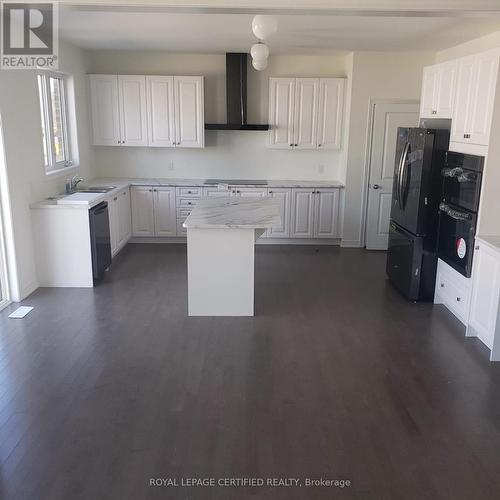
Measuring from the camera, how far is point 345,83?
6.56 meters

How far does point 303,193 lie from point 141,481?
4938 millimetres

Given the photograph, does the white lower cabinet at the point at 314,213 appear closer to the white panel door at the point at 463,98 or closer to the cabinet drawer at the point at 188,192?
the cabinet drawer at the point at 188,192

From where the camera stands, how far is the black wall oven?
3.93 meters

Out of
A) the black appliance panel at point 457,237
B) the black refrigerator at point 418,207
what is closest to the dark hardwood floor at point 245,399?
the black refrigerator at point 418,207

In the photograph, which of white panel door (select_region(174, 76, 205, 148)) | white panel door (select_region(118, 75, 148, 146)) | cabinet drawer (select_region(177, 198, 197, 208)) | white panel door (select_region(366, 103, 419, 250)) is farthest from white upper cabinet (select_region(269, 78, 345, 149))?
white panel door (select_region(118, 75, 148, 146))

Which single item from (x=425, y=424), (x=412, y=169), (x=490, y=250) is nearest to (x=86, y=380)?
(x=425, y=424)

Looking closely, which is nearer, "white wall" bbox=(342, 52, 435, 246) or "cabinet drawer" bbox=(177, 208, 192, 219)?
"white wall" bbox=(342, 52, 435, 246)

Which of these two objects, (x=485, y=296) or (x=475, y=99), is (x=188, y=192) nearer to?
(x=475, y=99)

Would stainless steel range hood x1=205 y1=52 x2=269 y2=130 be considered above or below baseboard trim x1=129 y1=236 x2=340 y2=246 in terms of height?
above

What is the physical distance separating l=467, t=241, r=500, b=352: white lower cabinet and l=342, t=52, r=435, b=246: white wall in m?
2.98

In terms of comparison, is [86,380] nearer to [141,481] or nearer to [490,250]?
[141,481]

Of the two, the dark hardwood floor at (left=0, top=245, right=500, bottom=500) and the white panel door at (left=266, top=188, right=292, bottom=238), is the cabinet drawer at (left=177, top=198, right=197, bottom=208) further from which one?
the dark hardwood floor at (left=0, top=245, right=500, bottom=500)

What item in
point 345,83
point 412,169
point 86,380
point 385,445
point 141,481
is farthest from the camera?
point 345,83

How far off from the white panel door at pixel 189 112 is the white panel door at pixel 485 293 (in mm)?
4103
